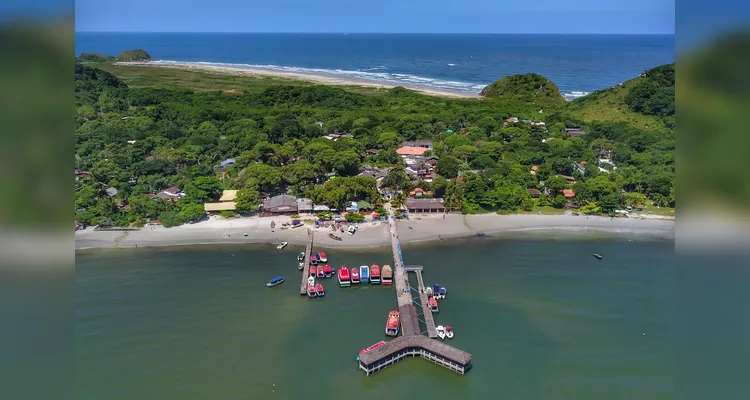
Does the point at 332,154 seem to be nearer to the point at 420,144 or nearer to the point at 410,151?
the point at 410,151

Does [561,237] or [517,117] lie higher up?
[517,117]

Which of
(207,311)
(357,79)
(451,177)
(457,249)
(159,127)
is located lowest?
(207,311)

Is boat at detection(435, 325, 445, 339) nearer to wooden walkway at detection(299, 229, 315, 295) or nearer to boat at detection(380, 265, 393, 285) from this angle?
boat at detection(380, 265, 393, 285)

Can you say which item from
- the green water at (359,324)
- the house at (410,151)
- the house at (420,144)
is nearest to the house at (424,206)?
the green water at (359,324)

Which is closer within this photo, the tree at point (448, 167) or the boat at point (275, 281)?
the boat at point (275, 281)

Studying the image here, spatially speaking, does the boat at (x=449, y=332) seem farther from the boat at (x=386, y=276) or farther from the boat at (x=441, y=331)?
the boat at (x=386, y=276)
